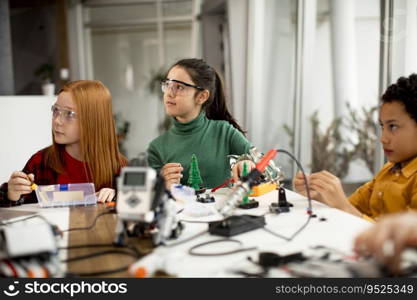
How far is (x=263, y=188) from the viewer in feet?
6.35

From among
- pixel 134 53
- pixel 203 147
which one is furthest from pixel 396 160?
pixel 134 53

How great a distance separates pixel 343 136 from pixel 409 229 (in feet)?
14.1

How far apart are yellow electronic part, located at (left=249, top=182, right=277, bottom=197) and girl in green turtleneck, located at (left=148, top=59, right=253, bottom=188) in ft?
1.41

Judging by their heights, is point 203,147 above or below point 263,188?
above

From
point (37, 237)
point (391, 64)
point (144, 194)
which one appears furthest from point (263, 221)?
point (391, 64)

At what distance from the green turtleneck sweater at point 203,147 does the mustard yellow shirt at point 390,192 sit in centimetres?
71

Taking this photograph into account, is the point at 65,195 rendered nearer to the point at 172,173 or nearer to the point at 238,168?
the point at 172,173

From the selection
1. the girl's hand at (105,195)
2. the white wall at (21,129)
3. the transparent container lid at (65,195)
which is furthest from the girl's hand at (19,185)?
the white wall at (21,129)

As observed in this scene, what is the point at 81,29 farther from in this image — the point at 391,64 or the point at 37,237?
the point at 37,237

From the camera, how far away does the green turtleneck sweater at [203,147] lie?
7.95ft

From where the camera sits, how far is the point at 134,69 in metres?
8.71

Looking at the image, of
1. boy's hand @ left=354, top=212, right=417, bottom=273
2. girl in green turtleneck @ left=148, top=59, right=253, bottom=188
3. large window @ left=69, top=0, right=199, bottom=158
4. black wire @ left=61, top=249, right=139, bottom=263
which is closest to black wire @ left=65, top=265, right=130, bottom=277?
black wire @ left=61, top=249, right=139, bottom=263

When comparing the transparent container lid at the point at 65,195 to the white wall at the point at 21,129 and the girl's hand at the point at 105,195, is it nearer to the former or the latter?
the girl's hand at the point at 105,195

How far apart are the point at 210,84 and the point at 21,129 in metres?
2.14
